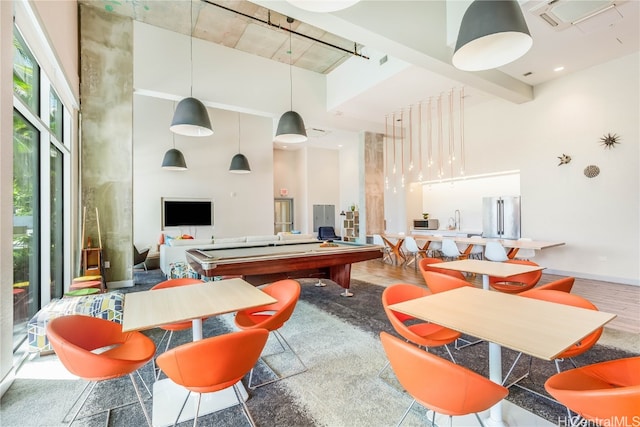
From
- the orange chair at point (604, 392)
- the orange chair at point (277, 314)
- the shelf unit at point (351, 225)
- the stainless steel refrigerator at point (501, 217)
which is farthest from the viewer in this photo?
the shelf unit at point (351, 225)

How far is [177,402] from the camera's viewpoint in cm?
222

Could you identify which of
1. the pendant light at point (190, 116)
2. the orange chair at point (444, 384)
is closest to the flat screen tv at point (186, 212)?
the pendant light at point (190, 116)

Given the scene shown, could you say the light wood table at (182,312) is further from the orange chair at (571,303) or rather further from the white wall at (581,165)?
the white wall at (581,165)

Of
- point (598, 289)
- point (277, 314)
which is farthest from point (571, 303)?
point (598, 289)

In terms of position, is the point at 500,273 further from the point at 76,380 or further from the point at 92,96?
the point at 92,96

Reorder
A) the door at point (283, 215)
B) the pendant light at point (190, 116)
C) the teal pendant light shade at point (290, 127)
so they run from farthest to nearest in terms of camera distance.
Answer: the door at point (283, 215), the teal pendant light shade at point (290, 127), the pendant light at point (190, 116)

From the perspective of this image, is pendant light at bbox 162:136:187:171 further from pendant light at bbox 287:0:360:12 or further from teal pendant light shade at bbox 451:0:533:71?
teal pendant light shade at bbox 451:0:533:71

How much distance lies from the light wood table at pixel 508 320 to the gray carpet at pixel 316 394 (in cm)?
72

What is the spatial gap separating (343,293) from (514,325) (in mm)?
3477

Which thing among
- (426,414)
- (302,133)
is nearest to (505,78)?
(302,133)

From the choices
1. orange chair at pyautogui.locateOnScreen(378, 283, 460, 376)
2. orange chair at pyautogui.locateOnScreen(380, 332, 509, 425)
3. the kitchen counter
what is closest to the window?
orange chair at pyautogui.locateOnScreen(378, 283, 460, 376)

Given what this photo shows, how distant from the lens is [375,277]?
638 cm

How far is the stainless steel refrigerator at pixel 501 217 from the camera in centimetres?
717

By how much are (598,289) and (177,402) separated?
21.4 feet
